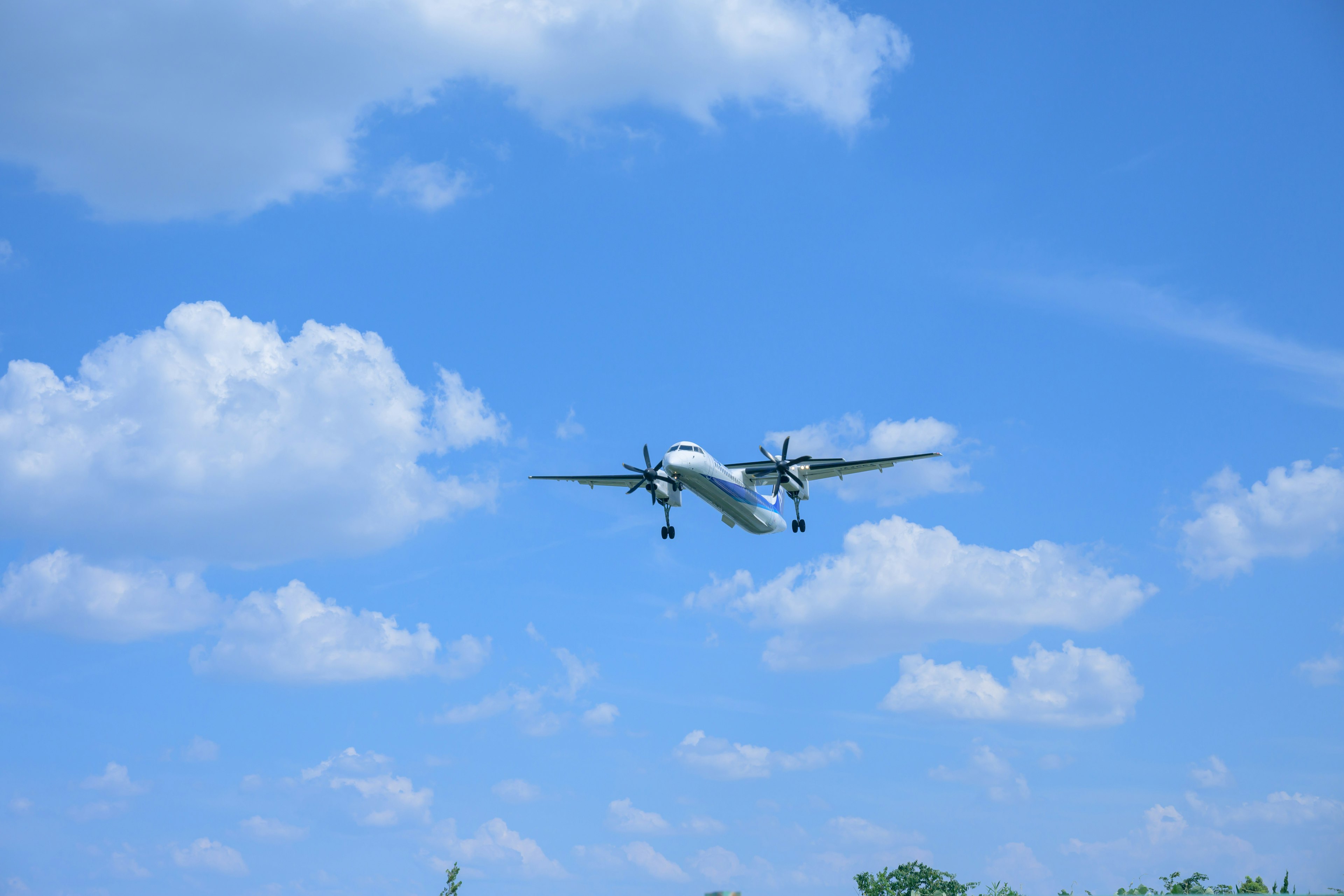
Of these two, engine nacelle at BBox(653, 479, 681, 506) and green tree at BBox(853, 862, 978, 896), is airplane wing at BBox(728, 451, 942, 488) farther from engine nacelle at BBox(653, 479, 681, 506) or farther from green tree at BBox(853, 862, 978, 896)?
green tree at BBox(853, 862, 978, 896)

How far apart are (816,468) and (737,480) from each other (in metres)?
9.05

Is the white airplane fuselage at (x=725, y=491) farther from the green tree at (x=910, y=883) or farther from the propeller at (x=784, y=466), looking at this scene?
the green tree at (x=910, y=883)

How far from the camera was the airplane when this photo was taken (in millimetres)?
66125

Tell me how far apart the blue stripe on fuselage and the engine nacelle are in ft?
15.0

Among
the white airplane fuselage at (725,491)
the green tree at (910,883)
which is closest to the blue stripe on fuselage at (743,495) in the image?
the white airplane fuselage at (725,491)

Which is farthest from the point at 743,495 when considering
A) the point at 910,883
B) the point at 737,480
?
the point at 910,883

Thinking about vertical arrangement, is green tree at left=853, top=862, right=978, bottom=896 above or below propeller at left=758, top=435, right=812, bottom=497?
below

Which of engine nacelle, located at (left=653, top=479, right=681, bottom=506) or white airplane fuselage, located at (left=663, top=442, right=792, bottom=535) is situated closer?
white airplane fuselage, located at (left=663, top=442, right=792, bottom=535)

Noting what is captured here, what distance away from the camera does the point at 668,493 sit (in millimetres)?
73188

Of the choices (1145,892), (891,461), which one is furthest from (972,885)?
(1145,892)

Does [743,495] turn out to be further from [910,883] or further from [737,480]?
[910,883]

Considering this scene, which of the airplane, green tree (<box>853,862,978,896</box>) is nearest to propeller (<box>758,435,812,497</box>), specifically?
the airplane

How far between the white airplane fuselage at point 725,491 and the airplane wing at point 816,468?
120cm

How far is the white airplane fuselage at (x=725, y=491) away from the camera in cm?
6519
